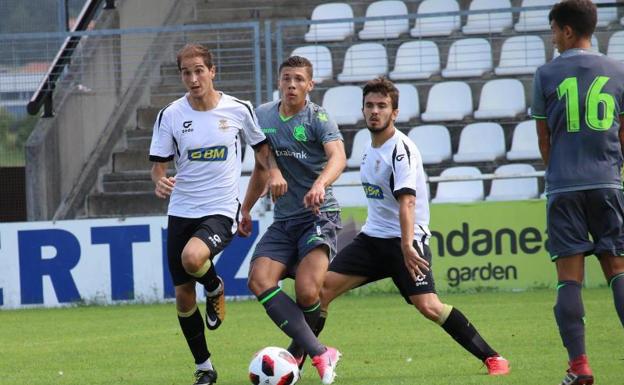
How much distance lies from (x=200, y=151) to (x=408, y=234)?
58.4 inches

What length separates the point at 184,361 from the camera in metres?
9.34

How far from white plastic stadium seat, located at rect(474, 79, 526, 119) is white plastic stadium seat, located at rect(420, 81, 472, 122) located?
19 centimetres

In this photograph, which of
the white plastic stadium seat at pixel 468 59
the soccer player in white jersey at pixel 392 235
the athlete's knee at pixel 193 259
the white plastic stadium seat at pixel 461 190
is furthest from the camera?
the white plastic stadium seat at pixel 468 59

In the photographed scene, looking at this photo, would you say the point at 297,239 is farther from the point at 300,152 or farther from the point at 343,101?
the point at 343,101

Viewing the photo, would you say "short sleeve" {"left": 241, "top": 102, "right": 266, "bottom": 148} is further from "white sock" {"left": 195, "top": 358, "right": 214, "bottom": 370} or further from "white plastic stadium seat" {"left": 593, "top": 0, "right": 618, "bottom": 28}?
"white plastic stadium seat" {"left": 593, "top": 0, "right": 618, "bottom": 28}

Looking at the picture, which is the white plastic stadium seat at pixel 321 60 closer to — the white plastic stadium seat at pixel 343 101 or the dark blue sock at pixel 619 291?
the white plastic stadium seat at pixel 343 101

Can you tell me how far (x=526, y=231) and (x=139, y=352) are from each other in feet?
20.2

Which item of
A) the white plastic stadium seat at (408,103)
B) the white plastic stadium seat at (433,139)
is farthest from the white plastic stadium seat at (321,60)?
the white plastic stadium seat at (433,139)

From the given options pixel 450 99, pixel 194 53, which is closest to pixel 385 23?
pixel 450 99

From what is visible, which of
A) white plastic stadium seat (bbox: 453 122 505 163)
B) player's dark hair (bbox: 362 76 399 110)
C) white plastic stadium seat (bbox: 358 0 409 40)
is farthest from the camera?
white plastic stadium seat (bbox: 358 0 409 40)

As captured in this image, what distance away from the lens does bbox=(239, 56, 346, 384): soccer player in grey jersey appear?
790cm

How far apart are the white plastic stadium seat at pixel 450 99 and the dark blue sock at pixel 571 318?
10630 mm

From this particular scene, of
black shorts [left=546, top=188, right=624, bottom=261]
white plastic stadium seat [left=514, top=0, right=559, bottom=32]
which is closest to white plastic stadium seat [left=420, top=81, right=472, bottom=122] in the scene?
white plastic stadium seat [left=514, top=0, right=559, bottom=32]

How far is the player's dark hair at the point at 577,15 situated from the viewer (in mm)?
6629
